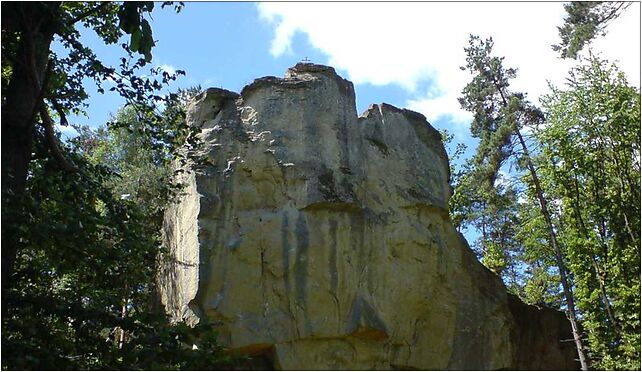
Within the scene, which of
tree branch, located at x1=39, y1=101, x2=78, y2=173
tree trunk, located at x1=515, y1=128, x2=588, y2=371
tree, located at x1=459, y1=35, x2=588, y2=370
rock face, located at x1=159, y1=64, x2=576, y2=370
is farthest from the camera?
tree, located at x1=459, y1=35, x2=588, y2=370

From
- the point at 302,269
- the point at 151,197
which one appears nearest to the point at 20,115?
the point at 302,269

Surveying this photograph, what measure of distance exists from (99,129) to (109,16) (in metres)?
14.3

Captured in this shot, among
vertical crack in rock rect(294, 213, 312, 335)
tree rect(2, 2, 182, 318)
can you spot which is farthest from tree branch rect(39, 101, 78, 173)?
vertical crack in rock rect(294, 213, 312, 335)

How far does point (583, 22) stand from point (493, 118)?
20.1ft

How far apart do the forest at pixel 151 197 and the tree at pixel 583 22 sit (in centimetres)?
4

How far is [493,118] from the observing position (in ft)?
76.1

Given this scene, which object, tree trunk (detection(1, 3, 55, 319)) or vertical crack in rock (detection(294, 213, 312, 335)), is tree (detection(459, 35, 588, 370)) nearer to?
vertical crack in rock (detection(294, 213, 312, 335))

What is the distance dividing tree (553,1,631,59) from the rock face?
393cm

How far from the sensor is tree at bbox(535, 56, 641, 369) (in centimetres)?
1884

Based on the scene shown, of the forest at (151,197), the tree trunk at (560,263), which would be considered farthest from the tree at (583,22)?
the tree trunk at (560,263)

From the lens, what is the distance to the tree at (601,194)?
742 inches

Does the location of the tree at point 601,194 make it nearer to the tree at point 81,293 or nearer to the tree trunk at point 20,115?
the tree at point 81,293

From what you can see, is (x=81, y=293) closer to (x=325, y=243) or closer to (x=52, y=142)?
(x=52, y=142)

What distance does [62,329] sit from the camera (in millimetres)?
9258
